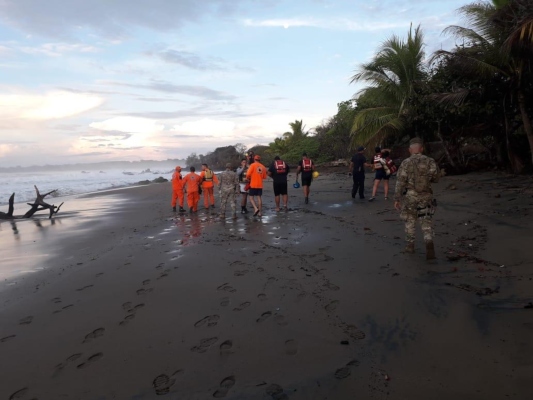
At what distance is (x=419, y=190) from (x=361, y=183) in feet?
24.5

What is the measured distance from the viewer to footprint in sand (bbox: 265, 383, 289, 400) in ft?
9.29

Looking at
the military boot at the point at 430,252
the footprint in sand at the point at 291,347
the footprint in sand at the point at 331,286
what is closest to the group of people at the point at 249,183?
the military boot at the point at 430,252

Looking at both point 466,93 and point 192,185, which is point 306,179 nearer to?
point 192,185

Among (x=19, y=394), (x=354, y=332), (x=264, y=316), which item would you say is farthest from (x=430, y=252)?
(x=19, y=394)

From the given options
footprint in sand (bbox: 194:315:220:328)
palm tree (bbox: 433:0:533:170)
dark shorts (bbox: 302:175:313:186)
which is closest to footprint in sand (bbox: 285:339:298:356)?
footprint in sand (bbox: 194:315:220:328)

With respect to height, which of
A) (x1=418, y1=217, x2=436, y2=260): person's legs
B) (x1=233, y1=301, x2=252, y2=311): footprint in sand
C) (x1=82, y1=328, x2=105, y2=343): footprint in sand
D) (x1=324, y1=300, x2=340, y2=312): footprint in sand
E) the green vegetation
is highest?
the green vegetation

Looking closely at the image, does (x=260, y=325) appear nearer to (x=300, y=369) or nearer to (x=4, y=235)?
(x=300, y=369)

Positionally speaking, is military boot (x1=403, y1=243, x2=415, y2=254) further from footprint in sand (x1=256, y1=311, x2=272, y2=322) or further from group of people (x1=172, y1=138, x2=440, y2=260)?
footprint in sand (x1=256, y1=311, x2=272, y2=322)

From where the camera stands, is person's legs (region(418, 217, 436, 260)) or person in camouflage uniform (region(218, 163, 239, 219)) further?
person in camouflage uniform (region(218, 163, 239, 219))

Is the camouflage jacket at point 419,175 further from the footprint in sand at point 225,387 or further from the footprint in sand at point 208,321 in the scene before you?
the footprint in sand at point 225,387

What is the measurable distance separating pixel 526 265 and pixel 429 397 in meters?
3.31

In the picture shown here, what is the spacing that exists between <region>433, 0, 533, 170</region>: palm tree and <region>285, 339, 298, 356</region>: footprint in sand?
12.1m

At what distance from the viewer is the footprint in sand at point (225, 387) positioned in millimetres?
2893

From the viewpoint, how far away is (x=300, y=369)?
314 cm
